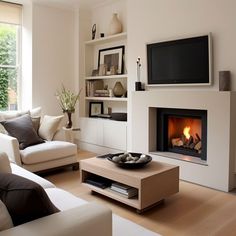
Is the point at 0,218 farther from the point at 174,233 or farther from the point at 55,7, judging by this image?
the point at 55,7

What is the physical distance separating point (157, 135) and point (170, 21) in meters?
1.61

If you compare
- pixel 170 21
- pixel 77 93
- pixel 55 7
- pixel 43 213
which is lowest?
pixel 43 213

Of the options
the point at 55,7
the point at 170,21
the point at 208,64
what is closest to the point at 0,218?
the point at 208,64

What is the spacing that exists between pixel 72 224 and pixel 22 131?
2.74m

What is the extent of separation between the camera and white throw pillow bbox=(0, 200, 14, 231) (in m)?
1.15

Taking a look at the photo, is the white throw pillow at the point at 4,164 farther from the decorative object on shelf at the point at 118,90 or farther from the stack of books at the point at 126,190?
the decorative object on shelf at the point at 118,90

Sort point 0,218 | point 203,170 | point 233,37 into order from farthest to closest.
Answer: point 203,170
point 233,37
point 0,218

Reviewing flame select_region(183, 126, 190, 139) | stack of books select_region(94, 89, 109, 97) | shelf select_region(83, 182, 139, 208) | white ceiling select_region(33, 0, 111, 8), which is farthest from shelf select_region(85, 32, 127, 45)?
shelf select_region(83, 182, 139, 208)

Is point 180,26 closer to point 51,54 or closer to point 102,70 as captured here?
point 102,70

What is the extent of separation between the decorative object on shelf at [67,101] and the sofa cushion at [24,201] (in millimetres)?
3381

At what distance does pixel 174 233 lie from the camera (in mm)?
2250

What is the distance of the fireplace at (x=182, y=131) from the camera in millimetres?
3529

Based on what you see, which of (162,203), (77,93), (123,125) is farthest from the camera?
(77,93)

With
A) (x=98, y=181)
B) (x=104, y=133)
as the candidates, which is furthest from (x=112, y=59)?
(x=98, y=181)
